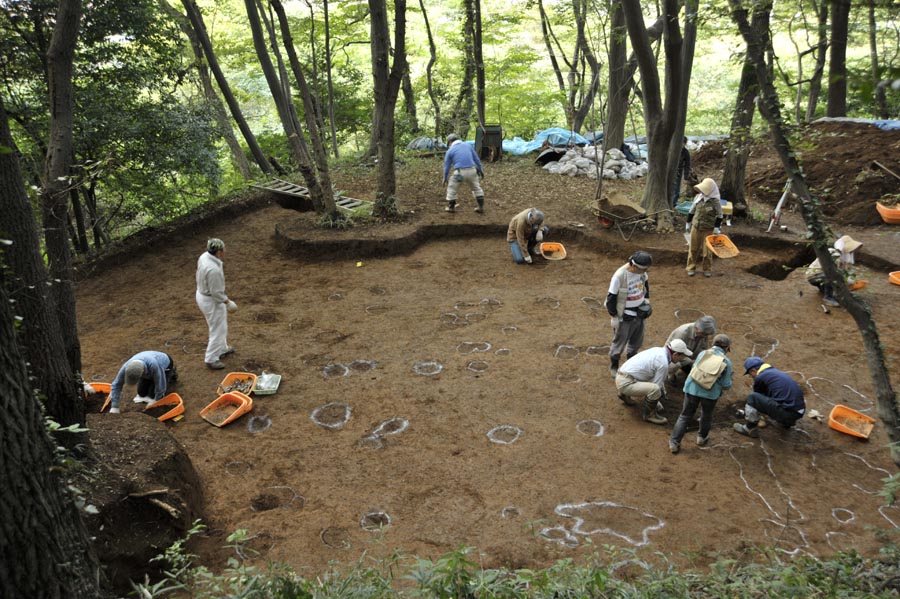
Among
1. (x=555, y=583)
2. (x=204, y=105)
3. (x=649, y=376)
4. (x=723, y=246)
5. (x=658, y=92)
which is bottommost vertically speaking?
(x=649, y=376)

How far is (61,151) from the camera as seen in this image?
4922mm

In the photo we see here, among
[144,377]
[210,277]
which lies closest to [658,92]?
[210,277]

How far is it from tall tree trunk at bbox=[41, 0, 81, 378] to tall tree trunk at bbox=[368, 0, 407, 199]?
6.10 meters

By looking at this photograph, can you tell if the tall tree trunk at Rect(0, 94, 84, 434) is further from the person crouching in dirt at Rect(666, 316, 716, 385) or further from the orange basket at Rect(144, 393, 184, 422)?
the person crouching in dirt at Rect(666, 316, 716, 385)

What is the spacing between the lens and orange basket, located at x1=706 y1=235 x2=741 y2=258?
9.55 meters

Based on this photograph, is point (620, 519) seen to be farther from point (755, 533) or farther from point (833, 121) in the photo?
point (833, 121)

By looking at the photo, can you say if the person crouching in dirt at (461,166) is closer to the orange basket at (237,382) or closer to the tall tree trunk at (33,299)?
the orange basket at (237,382)

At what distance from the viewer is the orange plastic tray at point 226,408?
580cm

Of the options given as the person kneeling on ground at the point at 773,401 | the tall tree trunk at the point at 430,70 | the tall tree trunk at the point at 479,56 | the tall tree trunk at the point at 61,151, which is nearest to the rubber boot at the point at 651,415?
the person kneeling on ground at the point at 773,401

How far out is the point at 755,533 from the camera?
425cm

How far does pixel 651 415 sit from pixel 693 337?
93 cm

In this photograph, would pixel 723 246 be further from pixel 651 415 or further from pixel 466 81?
pixel 466 81

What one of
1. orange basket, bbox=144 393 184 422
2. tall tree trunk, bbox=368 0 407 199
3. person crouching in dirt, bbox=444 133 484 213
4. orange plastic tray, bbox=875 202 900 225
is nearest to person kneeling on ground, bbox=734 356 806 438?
orange basket, bbox=144 393 184 422

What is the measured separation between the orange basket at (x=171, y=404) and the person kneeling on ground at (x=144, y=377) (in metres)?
0.08
